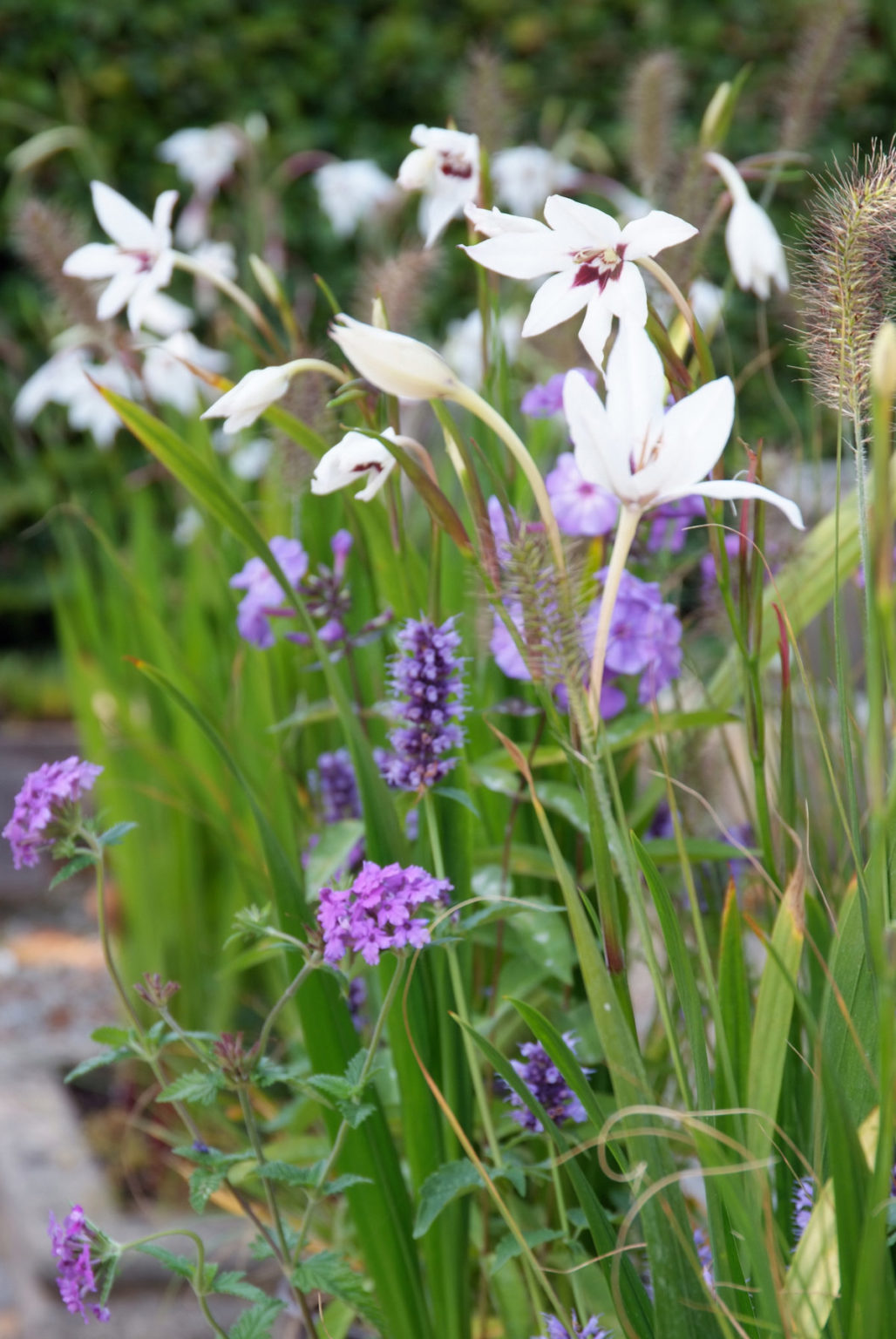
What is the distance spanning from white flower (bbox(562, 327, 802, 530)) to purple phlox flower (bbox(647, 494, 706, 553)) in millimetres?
347

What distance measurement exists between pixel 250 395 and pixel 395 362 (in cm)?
20

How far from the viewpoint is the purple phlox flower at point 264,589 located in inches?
42.6

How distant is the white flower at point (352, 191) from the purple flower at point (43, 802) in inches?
64.6

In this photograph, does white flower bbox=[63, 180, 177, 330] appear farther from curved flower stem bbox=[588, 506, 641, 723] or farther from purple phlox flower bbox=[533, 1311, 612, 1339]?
purple phlox flower bbox=[533, 1311, 612, 1339]

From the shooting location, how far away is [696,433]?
24.3 inches

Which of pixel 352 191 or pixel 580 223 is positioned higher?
pixel 352 191

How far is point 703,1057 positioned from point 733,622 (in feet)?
0.89

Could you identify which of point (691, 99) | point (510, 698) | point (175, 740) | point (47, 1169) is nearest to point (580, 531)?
point (510, 698)

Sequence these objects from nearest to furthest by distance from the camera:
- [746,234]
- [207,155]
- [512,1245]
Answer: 1. [512,1245]
2. [746,234]
3. [207,155]

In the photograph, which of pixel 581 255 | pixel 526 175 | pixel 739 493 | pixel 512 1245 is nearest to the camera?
pixel 739 493

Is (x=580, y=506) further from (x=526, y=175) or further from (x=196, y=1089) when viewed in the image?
(x=526, y=175)

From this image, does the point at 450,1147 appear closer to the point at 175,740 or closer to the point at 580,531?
the point at 580,531

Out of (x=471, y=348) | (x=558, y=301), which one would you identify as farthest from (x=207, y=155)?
(x=558, y=301)

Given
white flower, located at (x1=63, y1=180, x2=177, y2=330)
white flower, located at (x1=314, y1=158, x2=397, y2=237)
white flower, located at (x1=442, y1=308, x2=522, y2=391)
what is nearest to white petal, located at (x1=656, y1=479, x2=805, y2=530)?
white flower, located at (x1=63, y1=180, x2=177, y2=330)
